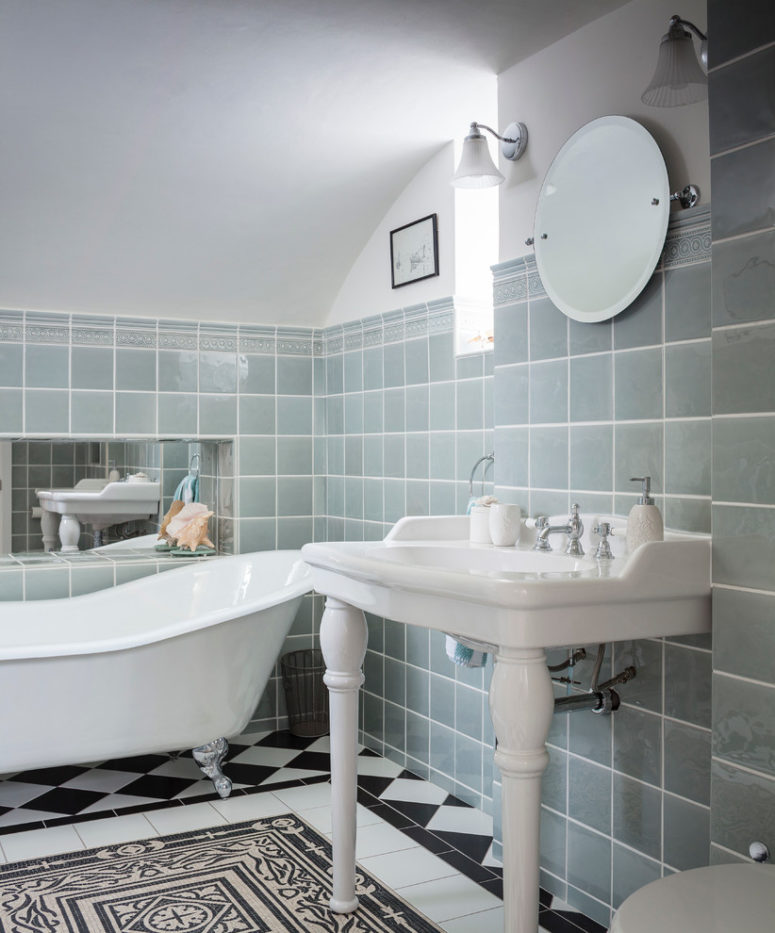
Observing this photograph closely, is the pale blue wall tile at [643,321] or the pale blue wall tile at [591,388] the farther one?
the pale blue wall tile at [591,388]

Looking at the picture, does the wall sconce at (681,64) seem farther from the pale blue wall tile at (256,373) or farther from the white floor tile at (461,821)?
the pale blue wall tile at (256,373)

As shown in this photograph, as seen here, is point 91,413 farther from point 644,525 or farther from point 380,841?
point 644,525

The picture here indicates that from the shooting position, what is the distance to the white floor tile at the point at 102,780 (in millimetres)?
3315

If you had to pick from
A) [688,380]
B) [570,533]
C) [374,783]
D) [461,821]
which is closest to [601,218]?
[688,380]

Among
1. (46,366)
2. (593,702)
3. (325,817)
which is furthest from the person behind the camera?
(46,366)

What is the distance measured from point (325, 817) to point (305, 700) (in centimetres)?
97

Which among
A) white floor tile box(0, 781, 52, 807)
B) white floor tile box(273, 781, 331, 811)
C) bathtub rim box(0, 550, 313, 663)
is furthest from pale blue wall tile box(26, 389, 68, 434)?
white floor tile box(273, 781, 331, 811)

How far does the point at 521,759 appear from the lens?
1715 mm

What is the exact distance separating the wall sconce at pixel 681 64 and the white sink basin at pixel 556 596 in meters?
1.02

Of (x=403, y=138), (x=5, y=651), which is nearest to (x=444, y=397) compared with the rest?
(x=403, y=138)

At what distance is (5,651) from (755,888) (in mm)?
2242

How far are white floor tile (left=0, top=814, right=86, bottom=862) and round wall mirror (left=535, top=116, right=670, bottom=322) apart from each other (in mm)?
2191

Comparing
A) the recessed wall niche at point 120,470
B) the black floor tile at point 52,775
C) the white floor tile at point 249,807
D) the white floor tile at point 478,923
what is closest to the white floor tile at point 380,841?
the white floor tile at point 249,807

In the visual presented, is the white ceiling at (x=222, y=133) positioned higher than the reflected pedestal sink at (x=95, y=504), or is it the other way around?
the white ceiling at (x=222, y=133)
